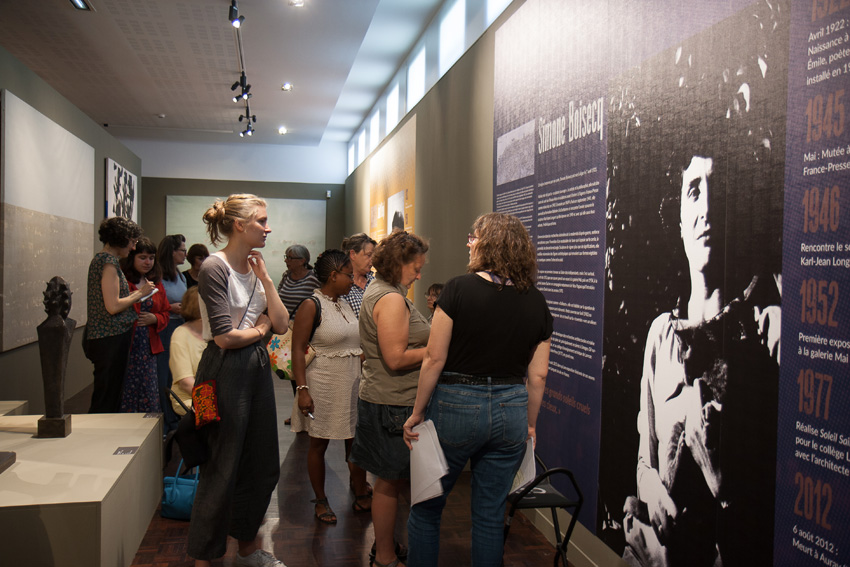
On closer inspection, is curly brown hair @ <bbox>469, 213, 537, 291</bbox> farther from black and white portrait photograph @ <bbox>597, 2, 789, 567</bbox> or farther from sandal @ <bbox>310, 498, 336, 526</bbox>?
sandal @ <bbox>310, 498, 336, 526</bbox>

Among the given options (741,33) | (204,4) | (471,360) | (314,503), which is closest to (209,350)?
(471,360)

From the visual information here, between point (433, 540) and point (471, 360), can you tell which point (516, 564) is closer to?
point (433, 540)

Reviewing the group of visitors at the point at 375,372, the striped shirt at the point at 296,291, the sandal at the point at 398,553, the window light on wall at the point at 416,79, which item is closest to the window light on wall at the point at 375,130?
the window light on wall at the point at 416,79

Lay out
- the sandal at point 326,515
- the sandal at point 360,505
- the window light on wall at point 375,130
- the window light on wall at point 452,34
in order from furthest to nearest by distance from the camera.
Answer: the window light on wall at point 375,130 → the window light on wall at point 452,34 → the sandal at point 360,505 → the sandal at point 326,515

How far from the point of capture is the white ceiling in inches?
232

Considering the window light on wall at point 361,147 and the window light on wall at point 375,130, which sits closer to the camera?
the window light on wall at point 375,130

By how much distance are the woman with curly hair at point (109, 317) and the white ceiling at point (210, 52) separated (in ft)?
8.58

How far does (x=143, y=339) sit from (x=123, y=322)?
20cm

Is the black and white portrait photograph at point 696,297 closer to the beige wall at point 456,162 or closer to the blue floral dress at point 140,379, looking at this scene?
the beige wall at point 456,162

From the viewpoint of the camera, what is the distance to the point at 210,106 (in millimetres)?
9781

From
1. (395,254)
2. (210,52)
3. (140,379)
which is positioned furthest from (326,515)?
(210,52)

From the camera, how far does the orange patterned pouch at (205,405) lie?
2434mm

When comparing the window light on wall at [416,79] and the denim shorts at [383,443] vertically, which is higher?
the window light on wall at [416,79]

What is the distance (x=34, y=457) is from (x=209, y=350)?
75 cm
